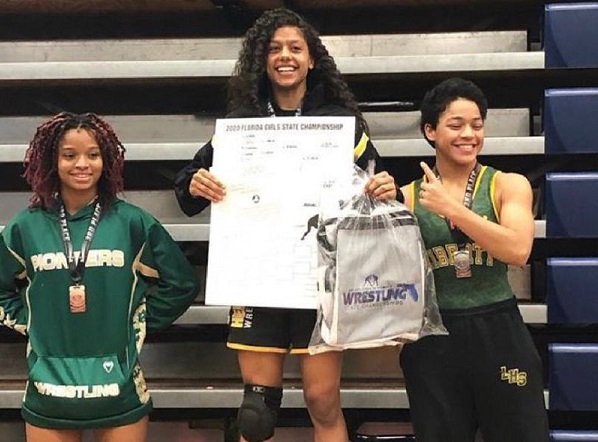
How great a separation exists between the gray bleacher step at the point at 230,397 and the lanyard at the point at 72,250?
2.00 ft

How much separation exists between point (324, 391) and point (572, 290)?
0.85 m

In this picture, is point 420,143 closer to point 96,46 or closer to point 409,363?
point 409,363

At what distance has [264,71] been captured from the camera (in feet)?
5.63

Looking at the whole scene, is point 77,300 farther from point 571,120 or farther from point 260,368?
point 571,120

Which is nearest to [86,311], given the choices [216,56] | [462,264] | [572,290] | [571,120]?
[462,264]

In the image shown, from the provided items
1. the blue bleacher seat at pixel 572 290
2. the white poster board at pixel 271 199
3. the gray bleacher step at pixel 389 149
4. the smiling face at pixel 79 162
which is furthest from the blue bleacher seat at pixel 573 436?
the smiling face at pixel 79 162

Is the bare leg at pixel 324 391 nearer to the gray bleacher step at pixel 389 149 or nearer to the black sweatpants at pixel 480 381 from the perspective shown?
the black sweatpants at pixel 480 381

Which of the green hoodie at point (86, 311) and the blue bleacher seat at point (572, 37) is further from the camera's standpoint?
the blue bleacher seat at point (572, 37)

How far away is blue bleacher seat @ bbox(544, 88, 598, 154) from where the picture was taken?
205cm

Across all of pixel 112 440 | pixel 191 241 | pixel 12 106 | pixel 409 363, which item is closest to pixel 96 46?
pixel 12 106

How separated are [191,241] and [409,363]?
35.6 inches

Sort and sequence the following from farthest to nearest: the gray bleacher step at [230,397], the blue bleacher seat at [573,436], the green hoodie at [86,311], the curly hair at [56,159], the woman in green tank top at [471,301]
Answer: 1. the gray bleacher step at [230,397]
2. the blue bleacher seat at [573,436]
3. the curly hair at [56,159]
4. the green hoodie at [86,311]
5. the woman in green tank top at [471,301]

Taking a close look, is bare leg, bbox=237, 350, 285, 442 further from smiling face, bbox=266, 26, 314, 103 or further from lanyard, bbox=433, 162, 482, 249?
smiling face, bbox=266, 26, 314, 103

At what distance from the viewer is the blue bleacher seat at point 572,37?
2.08 m
